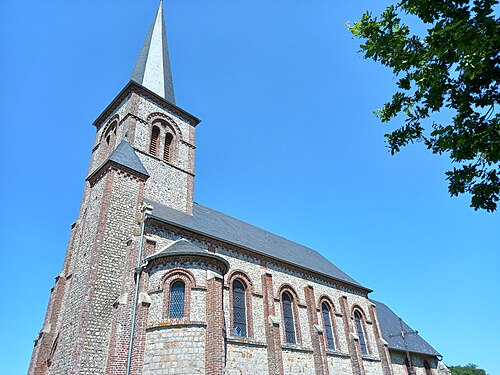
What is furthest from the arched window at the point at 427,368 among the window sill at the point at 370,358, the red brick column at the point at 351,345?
the red brick column at the point at 351,345

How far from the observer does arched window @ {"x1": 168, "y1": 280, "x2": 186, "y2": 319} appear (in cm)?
1283

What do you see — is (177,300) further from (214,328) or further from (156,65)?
(156,65)

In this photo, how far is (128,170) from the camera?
16.2 meters

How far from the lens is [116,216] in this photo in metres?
14.8

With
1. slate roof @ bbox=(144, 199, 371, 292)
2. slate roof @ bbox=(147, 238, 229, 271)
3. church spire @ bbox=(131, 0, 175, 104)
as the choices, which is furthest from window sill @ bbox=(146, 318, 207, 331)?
church spire @ bbox=(131, 0, 175, 104)

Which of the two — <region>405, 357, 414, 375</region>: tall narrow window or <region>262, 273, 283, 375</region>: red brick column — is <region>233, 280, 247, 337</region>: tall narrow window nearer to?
<region>262, 273, 283, 375</region>: red brick column

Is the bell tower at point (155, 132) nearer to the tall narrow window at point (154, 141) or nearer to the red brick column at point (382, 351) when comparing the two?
the tall narrow window at point (154, 141)

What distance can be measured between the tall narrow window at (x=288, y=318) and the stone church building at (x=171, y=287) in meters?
0.06

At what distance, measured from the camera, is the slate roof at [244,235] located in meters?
17.5

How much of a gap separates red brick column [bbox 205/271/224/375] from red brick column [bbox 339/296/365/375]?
470 inches

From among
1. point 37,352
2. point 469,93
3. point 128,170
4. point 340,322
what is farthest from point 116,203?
point 340,322

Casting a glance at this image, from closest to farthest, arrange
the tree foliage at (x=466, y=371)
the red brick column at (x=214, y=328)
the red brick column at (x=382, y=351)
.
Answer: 1. the red brick column at (x=214, y=328)
2. the red brick column at (x=382, y=351)
3. the tree foliage at (x=466, y=371)

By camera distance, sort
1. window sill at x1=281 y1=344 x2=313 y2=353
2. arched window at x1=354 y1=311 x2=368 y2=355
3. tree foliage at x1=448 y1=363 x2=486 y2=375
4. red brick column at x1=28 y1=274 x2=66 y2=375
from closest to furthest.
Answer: red brick column at x1=28 y1=274 x2=66 y2=375, window sill at x1=281 y1=344 x2=313 y2=353, arched window at x1=354 y1=311 x2=368 y2=355, tree foliage at x1=448 y1=363 x2=486 y2=375

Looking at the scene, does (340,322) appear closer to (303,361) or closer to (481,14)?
(303,361)
